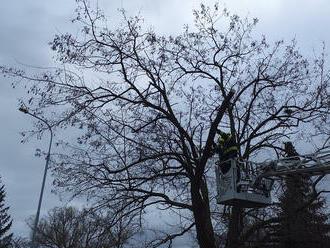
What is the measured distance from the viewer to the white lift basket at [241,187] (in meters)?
8.80

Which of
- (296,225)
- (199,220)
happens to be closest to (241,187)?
(199,220)

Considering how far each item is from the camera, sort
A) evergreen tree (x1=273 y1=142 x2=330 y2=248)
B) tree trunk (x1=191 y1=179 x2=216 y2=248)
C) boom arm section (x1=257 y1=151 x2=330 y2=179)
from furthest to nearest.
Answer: evergreen tree (x1=273 y1=142 x2=330 y2=248) < tree trunk (x1=191 y1=179 x2=216 y2=248) < boom arm section (x1=257 y1=151 x2=330 y2=179)

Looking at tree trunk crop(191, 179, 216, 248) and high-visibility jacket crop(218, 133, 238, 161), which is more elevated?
high-visibility jacket crop(218, 133, 238, 161)

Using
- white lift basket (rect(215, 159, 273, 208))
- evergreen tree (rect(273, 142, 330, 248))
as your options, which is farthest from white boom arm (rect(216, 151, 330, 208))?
evergreen tree (rect(273, 142, 330, 248))

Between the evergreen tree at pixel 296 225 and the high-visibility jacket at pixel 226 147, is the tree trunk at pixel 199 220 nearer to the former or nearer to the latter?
the high-visibility jacket at pixel 226 147

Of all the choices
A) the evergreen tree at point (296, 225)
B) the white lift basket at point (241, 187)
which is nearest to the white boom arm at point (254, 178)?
the white lift basket at point (241, 187)

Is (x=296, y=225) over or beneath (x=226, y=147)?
beneath

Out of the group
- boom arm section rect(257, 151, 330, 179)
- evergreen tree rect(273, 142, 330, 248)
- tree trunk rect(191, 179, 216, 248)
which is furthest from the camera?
evergreen tree rect(273, 142, 330, 248)

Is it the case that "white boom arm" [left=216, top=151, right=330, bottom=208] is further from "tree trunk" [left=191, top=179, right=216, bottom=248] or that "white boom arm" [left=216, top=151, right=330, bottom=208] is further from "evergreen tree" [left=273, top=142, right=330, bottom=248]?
"evergreen tree" [left=273, top=142, right=330, bottom=248]

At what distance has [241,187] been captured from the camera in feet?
29.4

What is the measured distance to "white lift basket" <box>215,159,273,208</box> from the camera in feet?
28.9

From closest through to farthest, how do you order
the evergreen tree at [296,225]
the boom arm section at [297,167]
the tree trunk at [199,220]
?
the boom arm section at [297,167], the tree trunk at [199,220], the evergreen tree at [296,225]

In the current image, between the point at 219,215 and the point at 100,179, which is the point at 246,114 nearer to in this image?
the point at 219,215

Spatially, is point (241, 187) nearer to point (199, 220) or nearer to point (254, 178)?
point (254, 178)
